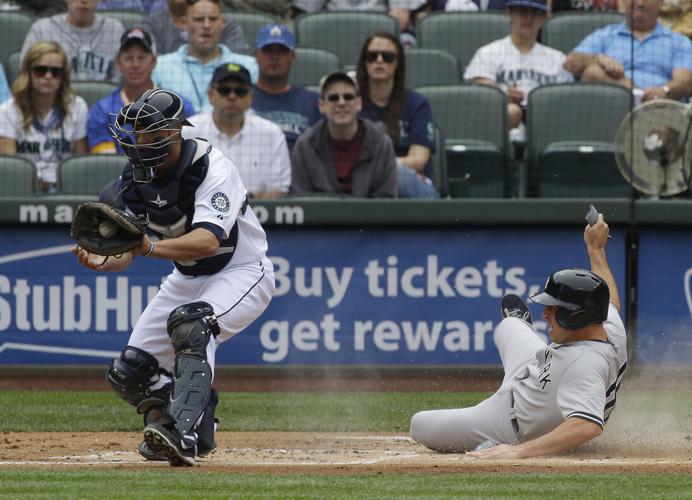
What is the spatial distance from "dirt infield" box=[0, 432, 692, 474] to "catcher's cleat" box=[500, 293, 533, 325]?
0.82 meters

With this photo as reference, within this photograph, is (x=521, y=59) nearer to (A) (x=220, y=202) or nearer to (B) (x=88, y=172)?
(B) (x=88, y=172)

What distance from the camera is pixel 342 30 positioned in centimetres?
1152

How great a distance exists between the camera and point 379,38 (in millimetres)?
10234

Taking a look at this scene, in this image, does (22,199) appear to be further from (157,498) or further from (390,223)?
(157,498)

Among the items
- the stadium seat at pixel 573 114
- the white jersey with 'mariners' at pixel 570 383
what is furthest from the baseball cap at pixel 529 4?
the white jersey with 'mariners' at pixel 570 383

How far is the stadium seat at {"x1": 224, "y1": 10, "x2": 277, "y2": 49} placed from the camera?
1168cm

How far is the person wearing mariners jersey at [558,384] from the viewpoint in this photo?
6.00m

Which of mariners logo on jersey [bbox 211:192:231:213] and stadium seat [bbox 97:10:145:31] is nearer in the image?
mariners logo on jersey [bbox 211:192:231:213]

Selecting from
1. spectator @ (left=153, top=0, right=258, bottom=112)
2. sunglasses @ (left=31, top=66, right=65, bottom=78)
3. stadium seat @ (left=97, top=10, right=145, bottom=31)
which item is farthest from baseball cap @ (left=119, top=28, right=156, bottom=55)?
stadium seat @ (left=97, top=10, right=145, bottom=31)

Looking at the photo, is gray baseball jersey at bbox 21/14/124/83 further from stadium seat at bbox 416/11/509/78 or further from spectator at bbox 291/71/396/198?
stadium seat at bbox 416/11/509/78

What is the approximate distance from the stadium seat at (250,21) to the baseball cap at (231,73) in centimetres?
172

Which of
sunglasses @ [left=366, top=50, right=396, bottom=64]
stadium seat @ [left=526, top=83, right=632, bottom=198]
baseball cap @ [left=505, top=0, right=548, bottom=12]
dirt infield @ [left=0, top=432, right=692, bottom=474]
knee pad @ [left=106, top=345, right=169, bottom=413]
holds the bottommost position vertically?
dirt infield @ [left=0, top=432, right=692, bottom=474]

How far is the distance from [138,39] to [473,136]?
275 centimetres

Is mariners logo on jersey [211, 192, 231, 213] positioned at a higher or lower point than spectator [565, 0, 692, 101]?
lower
